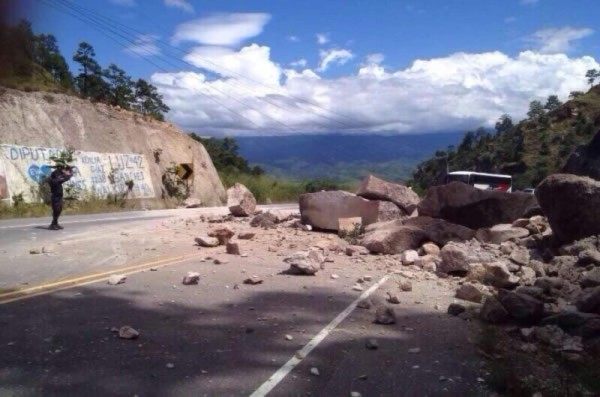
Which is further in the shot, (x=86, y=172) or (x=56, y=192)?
(x=86, y=172)

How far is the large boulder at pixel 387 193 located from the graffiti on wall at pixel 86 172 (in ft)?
49.1

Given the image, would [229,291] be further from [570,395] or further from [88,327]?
[570,395]

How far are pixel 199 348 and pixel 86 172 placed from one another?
83.0 feet

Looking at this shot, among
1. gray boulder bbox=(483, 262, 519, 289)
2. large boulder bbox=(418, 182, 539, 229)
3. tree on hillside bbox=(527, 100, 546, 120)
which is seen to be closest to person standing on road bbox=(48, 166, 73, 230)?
large boulder bbox=(418, 182, 539, 229)

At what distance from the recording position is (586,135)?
47344 mm

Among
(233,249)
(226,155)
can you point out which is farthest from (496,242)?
(226,155)

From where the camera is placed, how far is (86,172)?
2905 cm

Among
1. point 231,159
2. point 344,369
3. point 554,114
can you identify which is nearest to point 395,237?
point 344,369

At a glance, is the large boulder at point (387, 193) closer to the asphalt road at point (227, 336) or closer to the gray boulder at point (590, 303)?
the asphalt road at point (227, 336)

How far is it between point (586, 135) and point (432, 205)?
37.4 metres

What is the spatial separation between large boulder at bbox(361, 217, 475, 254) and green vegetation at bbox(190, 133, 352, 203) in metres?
21.1

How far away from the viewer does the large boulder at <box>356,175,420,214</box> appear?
16.7m

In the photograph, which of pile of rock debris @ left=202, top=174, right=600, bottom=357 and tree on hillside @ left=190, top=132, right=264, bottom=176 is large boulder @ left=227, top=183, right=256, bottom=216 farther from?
tree on hillside @ left=190, top=132, right=264, bottom=176

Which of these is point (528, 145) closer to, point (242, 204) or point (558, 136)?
point (558, 136)
